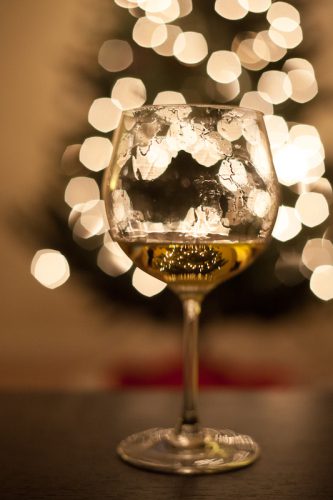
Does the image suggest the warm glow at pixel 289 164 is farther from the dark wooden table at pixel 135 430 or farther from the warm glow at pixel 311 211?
the dark wooden table at pixel 135 430

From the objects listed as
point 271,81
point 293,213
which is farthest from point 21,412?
point 271,81

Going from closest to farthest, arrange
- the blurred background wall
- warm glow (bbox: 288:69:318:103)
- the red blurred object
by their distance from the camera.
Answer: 1. warm glow (bbox: 288:69:318:103)
2. the red blurred object
3. the blurred background wall

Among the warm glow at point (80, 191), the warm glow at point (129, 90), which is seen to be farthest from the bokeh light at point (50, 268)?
the warm glow at point (129, 90)

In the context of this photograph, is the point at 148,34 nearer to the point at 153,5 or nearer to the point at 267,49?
the point at 153,5

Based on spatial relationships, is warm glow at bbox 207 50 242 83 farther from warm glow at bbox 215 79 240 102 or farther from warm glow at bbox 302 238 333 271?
warm glow at bbox 302 238 333 271

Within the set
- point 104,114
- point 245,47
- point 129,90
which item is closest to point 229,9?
point 245,47

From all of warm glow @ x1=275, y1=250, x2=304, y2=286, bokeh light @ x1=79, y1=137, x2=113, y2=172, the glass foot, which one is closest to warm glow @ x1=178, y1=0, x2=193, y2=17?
bokeh light @ x1=79, y1=137, x2=113, y2=172
